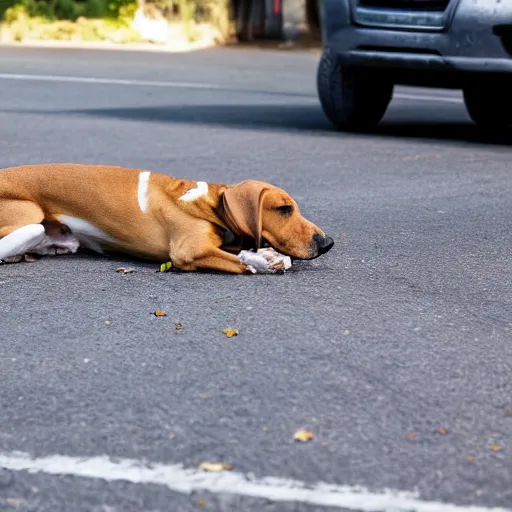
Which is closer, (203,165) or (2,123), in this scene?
(203,165)

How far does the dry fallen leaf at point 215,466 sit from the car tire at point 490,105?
25.3ft

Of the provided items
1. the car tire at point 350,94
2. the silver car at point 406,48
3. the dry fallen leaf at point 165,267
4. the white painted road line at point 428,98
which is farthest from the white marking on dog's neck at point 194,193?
the white painted road line at point 428,98

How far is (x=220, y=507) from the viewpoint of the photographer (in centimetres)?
281

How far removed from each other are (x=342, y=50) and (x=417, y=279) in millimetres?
4488

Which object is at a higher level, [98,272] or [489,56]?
[489,56]

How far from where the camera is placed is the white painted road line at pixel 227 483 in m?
2.83

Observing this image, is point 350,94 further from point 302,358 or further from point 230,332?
point 302,358

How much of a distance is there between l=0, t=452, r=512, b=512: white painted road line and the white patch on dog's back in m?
2.20

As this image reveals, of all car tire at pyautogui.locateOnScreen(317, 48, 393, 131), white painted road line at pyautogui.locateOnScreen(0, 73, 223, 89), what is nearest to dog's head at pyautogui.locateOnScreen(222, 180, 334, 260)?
car tire at pyautogui.locateOnScreen(317, 48, 393, 131)

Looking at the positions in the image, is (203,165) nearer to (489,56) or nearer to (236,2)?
(489,56)

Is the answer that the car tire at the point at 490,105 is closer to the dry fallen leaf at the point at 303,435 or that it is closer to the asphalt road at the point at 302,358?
the asphalt road at the point at 302,358

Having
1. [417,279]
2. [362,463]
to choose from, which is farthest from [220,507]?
[417,279]

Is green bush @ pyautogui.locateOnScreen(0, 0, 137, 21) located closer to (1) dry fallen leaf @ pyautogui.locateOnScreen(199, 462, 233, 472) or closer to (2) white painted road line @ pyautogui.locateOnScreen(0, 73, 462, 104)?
(2) white painted road line @ pyautogui.locateOnScreen(0, 73, 462, 104)

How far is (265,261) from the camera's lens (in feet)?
16.4
